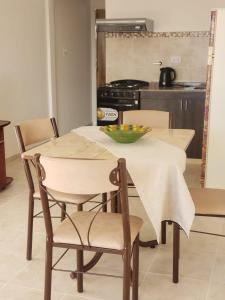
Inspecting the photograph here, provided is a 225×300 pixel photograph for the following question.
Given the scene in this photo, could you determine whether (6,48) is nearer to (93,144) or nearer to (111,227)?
(93,144)

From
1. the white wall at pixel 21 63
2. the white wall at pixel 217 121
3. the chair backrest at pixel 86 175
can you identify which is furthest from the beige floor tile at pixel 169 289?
the white wall at pixel 21 63

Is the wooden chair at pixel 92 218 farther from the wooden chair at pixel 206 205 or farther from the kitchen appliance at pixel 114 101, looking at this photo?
the kitchen appliance at pixel 114 101

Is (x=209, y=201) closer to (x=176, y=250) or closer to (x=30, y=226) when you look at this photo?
(x=176, y=250)

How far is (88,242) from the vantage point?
181 centimetres

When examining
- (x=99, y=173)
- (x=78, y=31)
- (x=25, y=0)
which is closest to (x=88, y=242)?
(x=99, y=173)

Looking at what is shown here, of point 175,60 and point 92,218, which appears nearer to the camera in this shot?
point 92,218

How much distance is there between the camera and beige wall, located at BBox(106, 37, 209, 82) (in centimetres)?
505

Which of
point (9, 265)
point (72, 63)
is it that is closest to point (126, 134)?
point (9, 265)

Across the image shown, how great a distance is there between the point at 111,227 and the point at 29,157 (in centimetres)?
54

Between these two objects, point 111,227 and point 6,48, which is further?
point 6,48

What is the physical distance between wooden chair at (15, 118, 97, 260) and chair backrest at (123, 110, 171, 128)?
2.14ft

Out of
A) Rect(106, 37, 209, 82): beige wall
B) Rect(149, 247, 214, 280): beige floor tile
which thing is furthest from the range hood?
Rect(149, 247, 214, 280): beige floor tile

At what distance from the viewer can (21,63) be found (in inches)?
192

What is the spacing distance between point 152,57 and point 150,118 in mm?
2311
